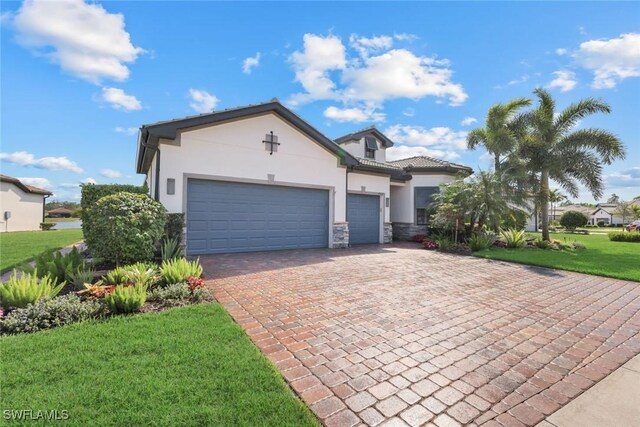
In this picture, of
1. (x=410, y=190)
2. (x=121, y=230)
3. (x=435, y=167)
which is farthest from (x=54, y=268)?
(x=435, y=167)

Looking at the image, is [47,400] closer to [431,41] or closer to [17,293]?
[17,293]

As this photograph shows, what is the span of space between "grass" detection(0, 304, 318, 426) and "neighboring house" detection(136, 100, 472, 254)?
20.0 ft

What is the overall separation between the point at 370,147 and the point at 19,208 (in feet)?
101

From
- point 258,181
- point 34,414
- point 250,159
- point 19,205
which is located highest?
point 250,159

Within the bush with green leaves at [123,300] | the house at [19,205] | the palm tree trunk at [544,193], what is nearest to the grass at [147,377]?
the bush with green leaves at [123,300]

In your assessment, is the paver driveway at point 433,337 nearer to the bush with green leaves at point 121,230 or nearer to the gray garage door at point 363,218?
the bush with green leaves at point 121,230

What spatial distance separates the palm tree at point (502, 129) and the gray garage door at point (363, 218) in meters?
7.00

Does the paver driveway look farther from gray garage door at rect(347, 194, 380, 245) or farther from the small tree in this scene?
the small tree

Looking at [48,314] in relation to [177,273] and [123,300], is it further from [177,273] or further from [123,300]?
[177,273]

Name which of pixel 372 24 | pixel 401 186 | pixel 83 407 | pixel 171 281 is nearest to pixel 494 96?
pixel 401 186

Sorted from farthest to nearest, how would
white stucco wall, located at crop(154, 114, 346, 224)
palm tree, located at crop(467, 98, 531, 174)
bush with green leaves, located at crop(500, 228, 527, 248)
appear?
1. palm tree, located at crop(467, 98, 531, 174)
2. bush with green leaves, located at crop(500, 228, 527, 248)
3. white stucco wall, located at crop(154, 114, 346, 224)

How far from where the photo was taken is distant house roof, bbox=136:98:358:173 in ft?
28.7

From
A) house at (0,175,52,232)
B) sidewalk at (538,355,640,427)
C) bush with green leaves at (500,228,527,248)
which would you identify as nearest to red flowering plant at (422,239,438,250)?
bush with green leaves at (500,228,527,248)

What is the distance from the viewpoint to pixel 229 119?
9.96 metres
